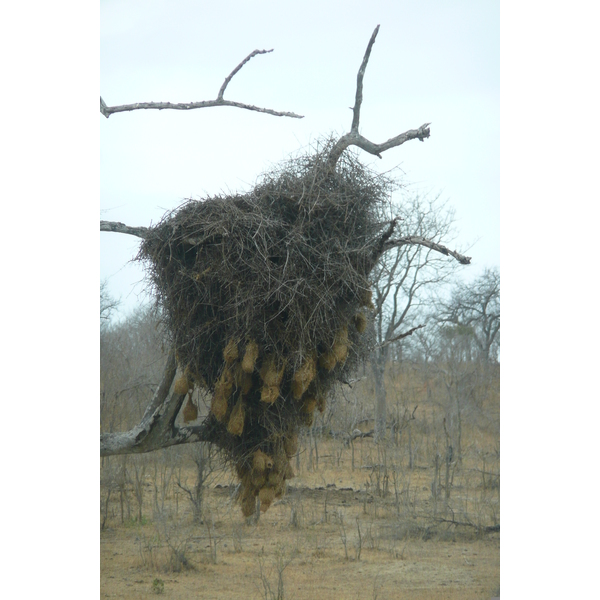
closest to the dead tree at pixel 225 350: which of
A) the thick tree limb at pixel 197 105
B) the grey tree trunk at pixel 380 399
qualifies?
the thick tree limb at pixel 197 105

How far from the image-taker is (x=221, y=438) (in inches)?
129

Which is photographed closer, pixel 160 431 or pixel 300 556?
pixel 160 431

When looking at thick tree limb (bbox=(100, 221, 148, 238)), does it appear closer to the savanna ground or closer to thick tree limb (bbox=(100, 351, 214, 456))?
thick tree limb (bbox=(100, 351, 214, 456))

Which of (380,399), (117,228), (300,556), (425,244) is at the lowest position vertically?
(300,556)

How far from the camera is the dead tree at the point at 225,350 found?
298cm

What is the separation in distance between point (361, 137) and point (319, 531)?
6.18 meters

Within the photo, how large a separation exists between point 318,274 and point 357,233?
0.35 meters

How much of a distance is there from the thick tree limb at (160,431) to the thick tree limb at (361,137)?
1346 millimetres

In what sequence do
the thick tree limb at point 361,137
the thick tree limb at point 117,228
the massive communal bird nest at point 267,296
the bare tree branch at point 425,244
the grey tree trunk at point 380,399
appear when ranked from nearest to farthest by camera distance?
the massive communal bird nest at point 267,296, the bare tree branch at point 425,244, the thick tree limb at point 361,137, the thick tree limb at point 117,228, the grey tree trunk at point 380,399

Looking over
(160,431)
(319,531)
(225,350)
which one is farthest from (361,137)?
(319,531)

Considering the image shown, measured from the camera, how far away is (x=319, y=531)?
27.3 ft

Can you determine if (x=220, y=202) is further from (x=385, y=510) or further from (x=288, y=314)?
(x=385, y=510)

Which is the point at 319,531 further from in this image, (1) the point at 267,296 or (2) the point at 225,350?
(1) the point at 267,296

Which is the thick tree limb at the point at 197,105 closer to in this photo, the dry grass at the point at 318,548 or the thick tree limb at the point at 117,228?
the thick tree limb at the point at 117,228
